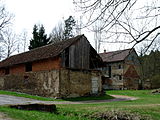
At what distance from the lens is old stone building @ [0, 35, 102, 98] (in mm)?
22891

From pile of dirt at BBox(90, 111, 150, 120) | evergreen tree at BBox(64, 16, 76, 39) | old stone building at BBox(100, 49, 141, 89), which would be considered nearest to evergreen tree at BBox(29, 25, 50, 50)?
evergreen tree at BBox(64, 16, 76, 39)

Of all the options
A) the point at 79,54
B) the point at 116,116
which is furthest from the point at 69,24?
the point at 116,116

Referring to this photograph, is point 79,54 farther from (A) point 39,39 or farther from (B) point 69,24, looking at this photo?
A: (A) point 39,39

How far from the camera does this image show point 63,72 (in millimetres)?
22844

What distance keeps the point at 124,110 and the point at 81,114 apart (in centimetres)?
245

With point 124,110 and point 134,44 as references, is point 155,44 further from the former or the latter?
point 124,110

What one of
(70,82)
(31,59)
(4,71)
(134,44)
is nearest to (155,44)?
(134,44)

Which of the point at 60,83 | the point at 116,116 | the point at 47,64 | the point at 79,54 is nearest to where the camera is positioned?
the point at 116,116

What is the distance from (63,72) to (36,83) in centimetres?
439

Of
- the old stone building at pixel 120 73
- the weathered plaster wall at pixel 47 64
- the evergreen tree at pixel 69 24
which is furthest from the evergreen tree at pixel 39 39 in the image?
the weathered plaster wall at pixel 47 64

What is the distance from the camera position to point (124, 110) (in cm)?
1205

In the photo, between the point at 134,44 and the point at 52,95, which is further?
the point at 52,95

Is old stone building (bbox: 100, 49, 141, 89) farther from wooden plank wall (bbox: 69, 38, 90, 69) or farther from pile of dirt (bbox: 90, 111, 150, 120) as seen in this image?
pile of dirt (bbox: 90, 111, 150, 120)

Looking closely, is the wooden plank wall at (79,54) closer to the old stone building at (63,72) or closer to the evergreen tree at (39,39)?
the old stone building at (63,72)
